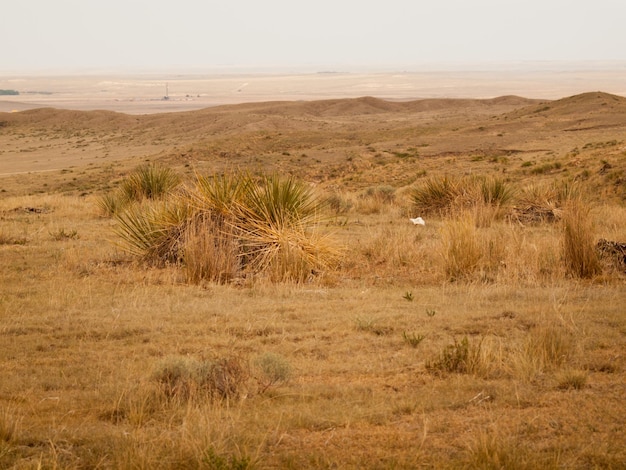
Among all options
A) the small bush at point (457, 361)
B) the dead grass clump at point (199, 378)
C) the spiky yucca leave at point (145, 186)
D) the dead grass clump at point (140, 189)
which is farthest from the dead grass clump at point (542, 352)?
the spiky yucca leave at point (145, 186)

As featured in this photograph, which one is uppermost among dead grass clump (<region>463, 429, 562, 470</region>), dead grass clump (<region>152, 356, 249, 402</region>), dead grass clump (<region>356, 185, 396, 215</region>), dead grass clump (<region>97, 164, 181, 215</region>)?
dead grass clump (<region>463, 429, 562, 470</region>)

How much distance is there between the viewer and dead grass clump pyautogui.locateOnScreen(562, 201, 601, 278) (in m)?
9.72

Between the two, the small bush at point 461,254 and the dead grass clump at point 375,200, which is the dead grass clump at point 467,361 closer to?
the small bush at point 461,254

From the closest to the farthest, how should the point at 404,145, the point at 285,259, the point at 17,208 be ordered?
the point at 285,259 < the point at 17,208 < the point at 404,145

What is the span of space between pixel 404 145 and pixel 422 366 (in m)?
34.5

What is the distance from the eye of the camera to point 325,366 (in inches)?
244

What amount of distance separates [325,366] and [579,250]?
190 inches

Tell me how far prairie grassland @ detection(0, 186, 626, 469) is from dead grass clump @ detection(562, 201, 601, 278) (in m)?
0.15

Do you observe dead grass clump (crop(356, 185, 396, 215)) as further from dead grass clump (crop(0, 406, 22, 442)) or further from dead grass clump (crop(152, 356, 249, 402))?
dead grass clump (crop(0, 406, 22, 442))

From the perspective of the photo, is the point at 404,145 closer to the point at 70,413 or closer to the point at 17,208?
the point at 17,208

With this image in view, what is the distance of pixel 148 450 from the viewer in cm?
440

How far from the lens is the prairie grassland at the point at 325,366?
4.49 metres

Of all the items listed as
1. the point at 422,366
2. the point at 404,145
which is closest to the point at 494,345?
the point at 422,366

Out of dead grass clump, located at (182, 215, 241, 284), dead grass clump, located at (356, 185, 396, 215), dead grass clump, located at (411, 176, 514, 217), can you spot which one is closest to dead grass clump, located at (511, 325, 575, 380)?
dead grass clump, located at (182, 215, 241, 284)
